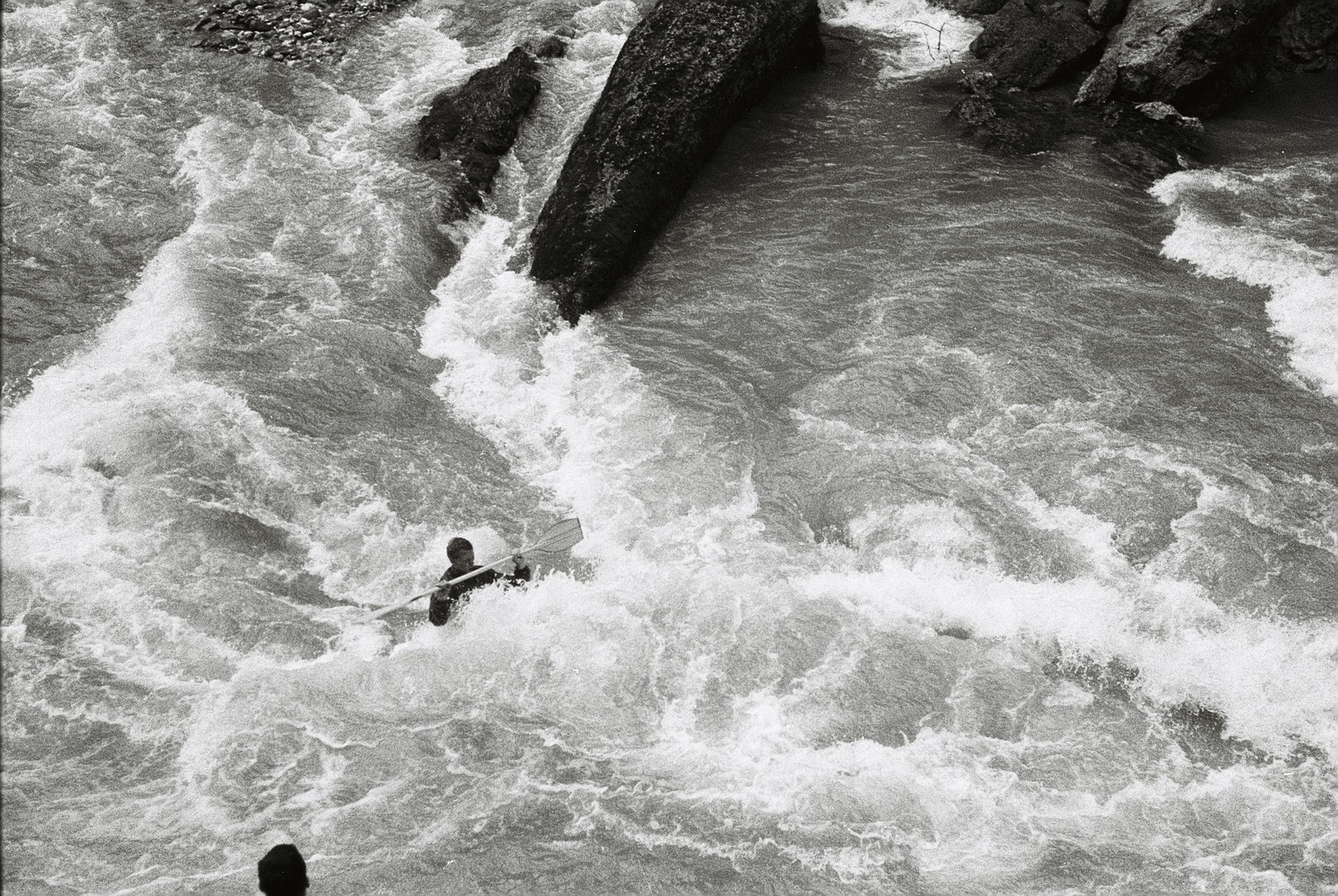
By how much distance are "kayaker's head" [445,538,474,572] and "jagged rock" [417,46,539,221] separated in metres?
4.71

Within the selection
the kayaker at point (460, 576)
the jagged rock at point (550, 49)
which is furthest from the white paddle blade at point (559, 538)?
the jagged rock at point (550, 49)

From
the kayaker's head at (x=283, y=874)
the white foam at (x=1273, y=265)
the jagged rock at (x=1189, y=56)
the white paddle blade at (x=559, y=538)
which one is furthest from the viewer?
the jagged rock at (x=1189, y=56)

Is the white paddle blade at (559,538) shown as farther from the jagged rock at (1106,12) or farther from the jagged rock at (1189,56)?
the jagged rock at (1106,12)

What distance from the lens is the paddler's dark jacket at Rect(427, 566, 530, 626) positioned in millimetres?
6855

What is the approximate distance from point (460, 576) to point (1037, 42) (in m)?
9.70

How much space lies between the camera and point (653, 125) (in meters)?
10.8

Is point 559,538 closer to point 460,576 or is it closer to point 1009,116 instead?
point 460,576

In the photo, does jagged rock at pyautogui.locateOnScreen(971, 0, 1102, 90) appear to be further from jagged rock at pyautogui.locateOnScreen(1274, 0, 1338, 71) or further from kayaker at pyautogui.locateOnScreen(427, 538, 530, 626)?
kayaker at pyautogui.locateOnScreen(427, 538, 530, 626)

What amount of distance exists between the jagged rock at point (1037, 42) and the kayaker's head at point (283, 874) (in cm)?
1134

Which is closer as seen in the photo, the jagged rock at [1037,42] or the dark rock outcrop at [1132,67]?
the dark rock outcrop at [1132,67]

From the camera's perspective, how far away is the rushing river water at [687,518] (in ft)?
19.2

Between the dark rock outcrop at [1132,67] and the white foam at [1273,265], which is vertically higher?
the dark rock outcrop at [1132,67]

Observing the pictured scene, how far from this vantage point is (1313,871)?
220 inches

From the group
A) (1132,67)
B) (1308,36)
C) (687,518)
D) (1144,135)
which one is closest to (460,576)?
(687,518)
